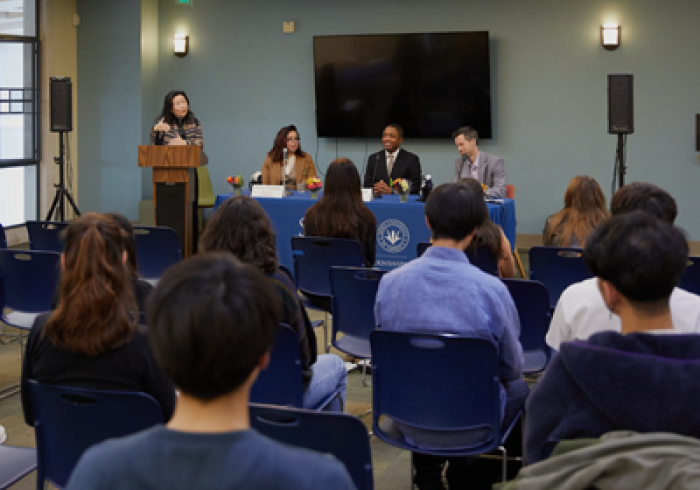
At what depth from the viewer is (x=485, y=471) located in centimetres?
269

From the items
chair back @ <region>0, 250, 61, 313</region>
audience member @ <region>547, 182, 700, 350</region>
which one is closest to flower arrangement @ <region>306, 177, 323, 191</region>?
chair back @ <region>0, 250, 61, 313</region>

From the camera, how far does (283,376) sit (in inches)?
101

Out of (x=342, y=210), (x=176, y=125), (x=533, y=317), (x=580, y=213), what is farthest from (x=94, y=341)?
(x=176, y=125)

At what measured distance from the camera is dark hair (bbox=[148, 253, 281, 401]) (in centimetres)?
101

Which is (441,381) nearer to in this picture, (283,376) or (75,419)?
(283,376)

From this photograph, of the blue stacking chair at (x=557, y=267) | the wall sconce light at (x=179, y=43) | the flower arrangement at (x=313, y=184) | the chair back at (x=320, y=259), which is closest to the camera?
the blue stacking chair at (x=557, y=267)

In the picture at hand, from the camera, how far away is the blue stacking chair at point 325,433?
163 cm

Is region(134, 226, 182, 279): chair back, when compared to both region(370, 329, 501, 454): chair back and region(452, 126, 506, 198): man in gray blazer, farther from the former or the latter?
region(452, 126, 506, 198): man in gray blazer

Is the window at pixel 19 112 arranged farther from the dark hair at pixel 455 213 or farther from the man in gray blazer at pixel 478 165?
the dark hair at pixel 455 213

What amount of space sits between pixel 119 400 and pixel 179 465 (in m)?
0.89

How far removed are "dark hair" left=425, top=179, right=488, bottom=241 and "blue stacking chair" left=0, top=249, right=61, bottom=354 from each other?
78.9 inches

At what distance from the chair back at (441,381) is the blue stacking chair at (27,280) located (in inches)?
79.7

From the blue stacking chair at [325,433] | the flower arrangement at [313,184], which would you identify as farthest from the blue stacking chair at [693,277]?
the flower arrangement at [313,184]

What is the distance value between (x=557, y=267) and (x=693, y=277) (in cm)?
67
